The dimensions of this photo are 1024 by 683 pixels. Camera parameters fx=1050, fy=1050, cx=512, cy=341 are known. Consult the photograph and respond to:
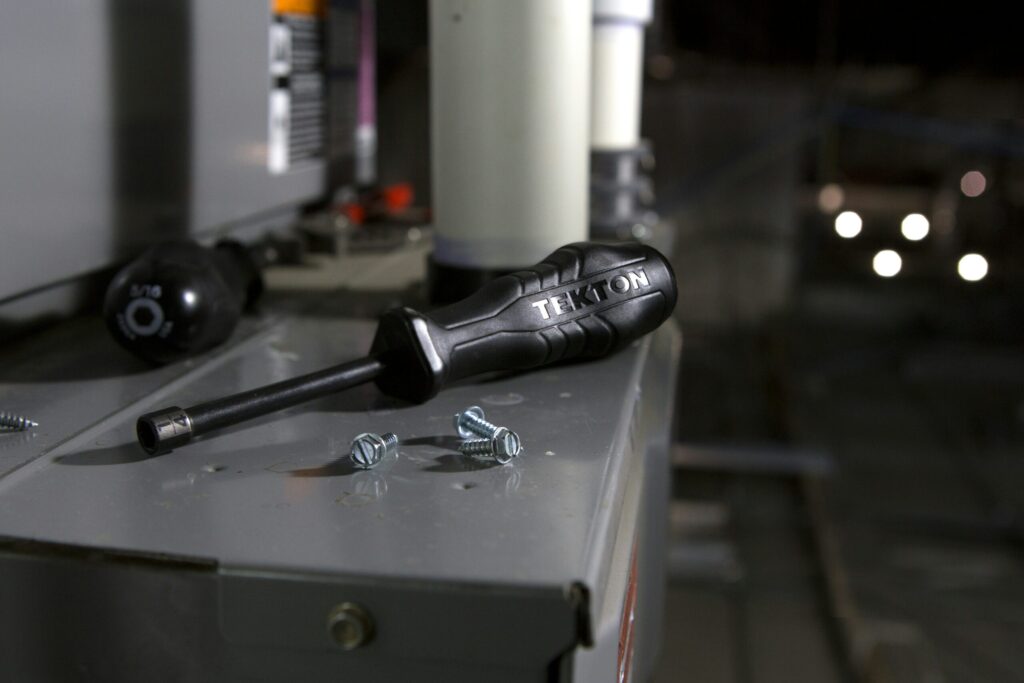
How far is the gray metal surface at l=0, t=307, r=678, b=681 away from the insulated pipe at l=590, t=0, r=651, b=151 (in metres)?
0.75

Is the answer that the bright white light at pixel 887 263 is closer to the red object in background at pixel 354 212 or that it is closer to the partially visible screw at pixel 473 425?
the red object in background at pixel 354 212

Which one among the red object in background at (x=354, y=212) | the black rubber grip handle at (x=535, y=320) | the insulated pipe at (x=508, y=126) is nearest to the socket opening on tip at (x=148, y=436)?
the black rubber grip handle at (x=535, y=320)

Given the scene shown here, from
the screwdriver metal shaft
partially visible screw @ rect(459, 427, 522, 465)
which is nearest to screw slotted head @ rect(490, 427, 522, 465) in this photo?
partially visible screw @ rect(459, 427, 522, 465)

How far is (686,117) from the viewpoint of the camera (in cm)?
289

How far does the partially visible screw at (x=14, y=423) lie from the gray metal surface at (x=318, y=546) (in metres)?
0.02

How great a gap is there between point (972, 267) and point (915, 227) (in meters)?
0.24

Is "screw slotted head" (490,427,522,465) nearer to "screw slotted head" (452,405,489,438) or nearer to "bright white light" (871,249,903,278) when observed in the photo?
"screw slotted head" (452,405,489,438)

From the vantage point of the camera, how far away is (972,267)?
11.5ft

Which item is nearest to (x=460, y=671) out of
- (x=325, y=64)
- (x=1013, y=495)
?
(x=325, y=64)

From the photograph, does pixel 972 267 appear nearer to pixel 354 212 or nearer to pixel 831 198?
pixel 831 198

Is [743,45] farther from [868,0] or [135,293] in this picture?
[135,293]

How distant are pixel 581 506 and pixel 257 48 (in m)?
0.79

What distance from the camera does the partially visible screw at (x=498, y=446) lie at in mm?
520

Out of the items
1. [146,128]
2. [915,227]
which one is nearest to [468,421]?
[146,128]
